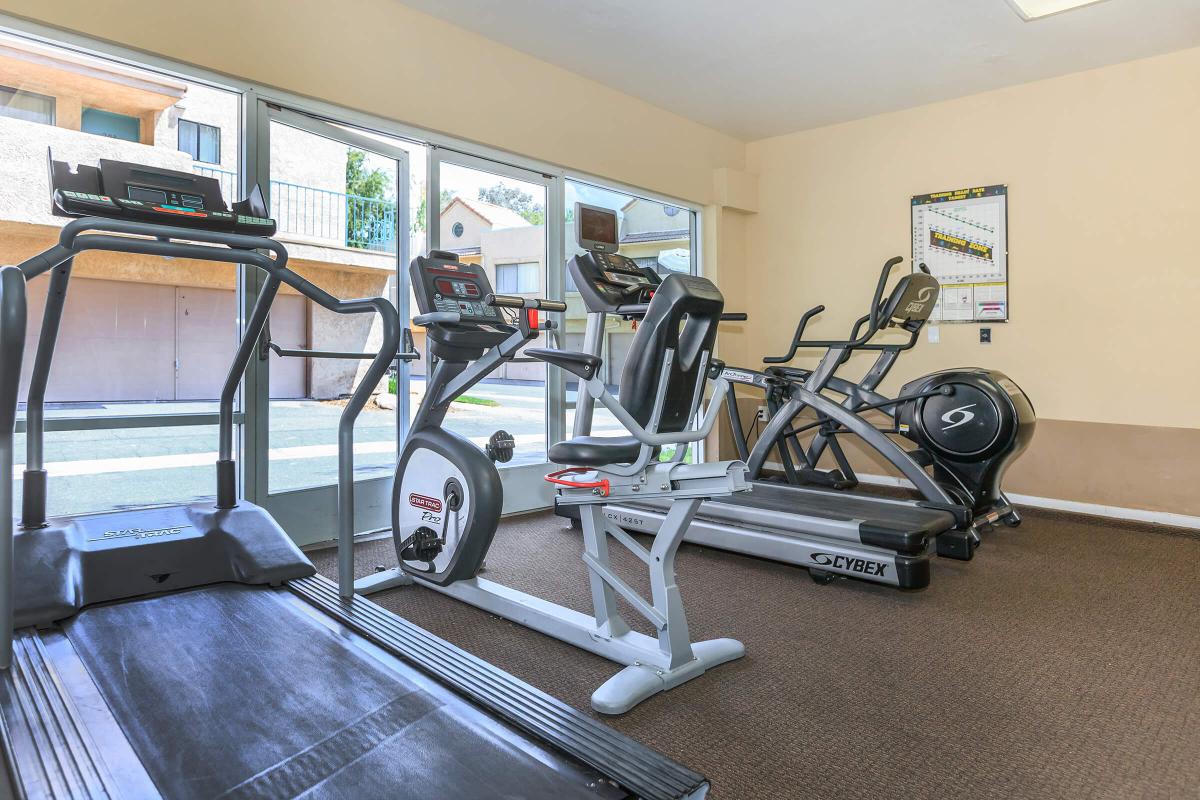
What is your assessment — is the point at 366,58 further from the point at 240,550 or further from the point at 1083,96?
the point at 1083,96

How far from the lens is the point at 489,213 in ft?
15.3

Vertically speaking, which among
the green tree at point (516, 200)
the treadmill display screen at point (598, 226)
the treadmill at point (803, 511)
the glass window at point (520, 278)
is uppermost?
the green tree at point (516, 200)

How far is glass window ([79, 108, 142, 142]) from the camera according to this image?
120 inches

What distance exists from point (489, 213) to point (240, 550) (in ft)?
9.02

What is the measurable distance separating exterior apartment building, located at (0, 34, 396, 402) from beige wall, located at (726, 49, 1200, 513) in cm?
400

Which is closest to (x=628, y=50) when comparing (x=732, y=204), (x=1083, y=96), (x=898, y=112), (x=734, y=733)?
(x=732, y=204)

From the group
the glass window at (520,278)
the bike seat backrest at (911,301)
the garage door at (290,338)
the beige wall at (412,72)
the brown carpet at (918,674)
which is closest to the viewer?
the brown carpet at (918,674)

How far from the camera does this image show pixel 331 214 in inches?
153

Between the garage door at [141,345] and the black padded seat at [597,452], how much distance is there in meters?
1.99

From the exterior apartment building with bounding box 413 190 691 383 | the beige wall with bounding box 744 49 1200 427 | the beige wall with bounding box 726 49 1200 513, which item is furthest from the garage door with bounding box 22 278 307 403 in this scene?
the beige wall with bounding box 726 49 1200 513

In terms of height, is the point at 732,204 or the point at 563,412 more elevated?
the point at 732,204

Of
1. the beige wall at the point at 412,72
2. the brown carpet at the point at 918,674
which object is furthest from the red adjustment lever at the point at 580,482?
the beige wall at the point at 412,72

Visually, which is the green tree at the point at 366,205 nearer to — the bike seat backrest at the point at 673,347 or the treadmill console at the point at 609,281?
the treadmill console at the point at 609,281

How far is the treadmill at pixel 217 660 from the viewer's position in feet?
4.66
